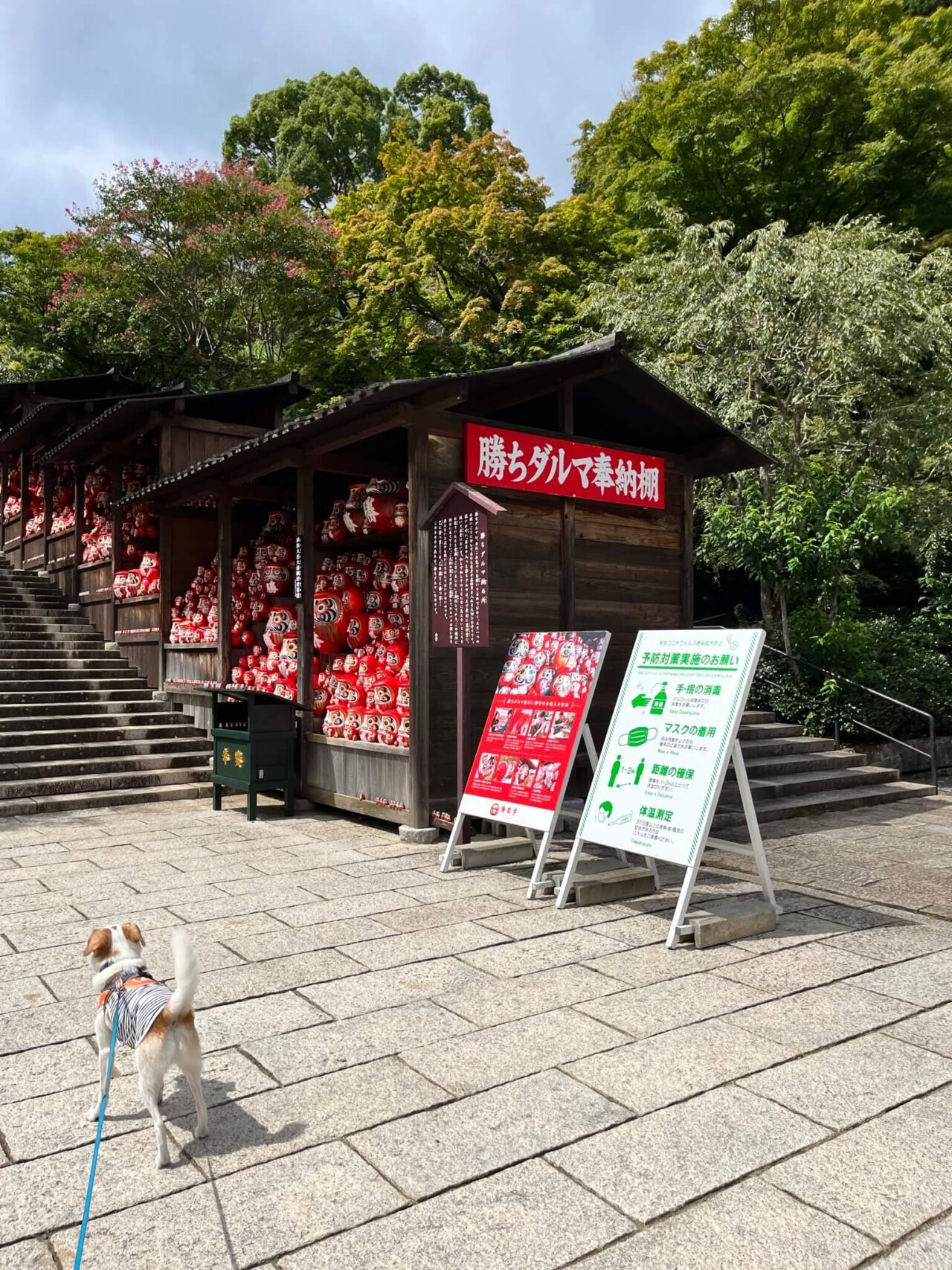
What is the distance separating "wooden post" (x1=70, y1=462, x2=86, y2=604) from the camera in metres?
15.8

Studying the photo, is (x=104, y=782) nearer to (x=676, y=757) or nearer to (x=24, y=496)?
(x=676, y=757)

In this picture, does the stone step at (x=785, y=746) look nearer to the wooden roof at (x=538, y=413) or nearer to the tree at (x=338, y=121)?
the wooden roof at (x=538, y=413)

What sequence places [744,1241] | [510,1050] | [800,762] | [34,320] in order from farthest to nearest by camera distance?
[34,320], [800,762], [510,1050], [744,1241]

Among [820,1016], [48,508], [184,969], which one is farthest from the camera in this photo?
[48,508]

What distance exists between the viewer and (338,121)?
113ft

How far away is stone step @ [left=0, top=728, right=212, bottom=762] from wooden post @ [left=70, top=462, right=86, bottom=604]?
547 cm

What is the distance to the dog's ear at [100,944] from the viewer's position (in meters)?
3.26

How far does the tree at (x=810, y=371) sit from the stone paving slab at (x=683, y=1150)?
10756 mm

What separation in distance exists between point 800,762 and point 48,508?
46.8 feet

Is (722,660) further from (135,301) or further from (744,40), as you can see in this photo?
(744,40)

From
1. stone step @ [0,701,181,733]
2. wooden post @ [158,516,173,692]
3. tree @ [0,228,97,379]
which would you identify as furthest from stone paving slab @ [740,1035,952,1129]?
tree @ [0,228,97,379]

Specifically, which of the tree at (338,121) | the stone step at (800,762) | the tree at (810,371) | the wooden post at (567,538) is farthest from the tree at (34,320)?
the stone step at (800,762)

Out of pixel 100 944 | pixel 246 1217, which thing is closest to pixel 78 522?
pixel 100 944

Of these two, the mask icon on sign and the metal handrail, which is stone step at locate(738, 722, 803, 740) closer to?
the metal handrail
